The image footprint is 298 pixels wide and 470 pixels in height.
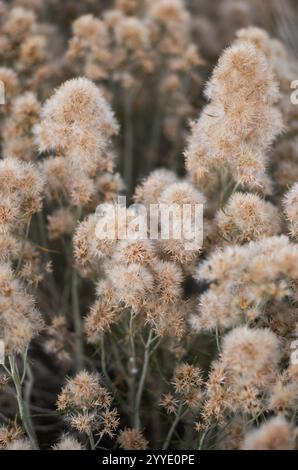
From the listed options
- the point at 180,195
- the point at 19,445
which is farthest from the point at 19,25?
the point at 19,445

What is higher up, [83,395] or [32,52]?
[32,52]

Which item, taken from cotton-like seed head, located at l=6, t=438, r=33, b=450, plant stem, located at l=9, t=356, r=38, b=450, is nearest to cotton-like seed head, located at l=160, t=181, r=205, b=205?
plant stem, located at l=9, t=356, r=38, b=450

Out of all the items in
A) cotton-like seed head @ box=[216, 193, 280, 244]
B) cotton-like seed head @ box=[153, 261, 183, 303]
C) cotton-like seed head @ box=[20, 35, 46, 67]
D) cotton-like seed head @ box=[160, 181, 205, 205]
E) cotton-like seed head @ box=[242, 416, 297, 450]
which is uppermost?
cotton-like seed head @ box=[20, 35, 46, 67]

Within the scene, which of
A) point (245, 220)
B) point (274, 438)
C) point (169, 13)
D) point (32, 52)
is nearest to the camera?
point (274, 438)

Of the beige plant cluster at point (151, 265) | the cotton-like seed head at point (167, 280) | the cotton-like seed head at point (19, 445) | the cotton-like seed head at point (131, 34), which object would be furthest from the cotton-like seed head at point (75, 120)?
the cotton-like seed head at point (19, 445)

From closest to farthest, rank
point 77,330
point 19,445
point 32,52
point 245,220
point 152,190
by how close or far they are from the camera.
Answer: point 19,445
point 245,220
point 152,190
point 77,330
point 32,52

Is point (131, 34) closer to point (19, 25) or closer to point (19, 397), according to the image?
point (19, 25)

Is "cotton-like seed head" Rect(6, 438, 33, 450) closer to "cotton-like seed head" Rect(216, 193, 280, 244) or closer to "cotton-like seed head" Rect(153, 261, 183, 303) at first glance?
"cotton-like seed head" Rect(153, 261, 183, 303)

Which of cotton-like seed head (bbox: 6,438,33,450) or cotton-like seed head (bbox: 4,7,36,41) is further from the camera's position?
cotton-like seed head (bbox: 4,7,36,41)

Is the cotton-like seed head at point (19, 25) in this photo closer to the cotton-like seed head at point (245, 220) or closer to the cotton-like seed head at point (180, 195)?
the cotton-like seed head at point (180, 195)
